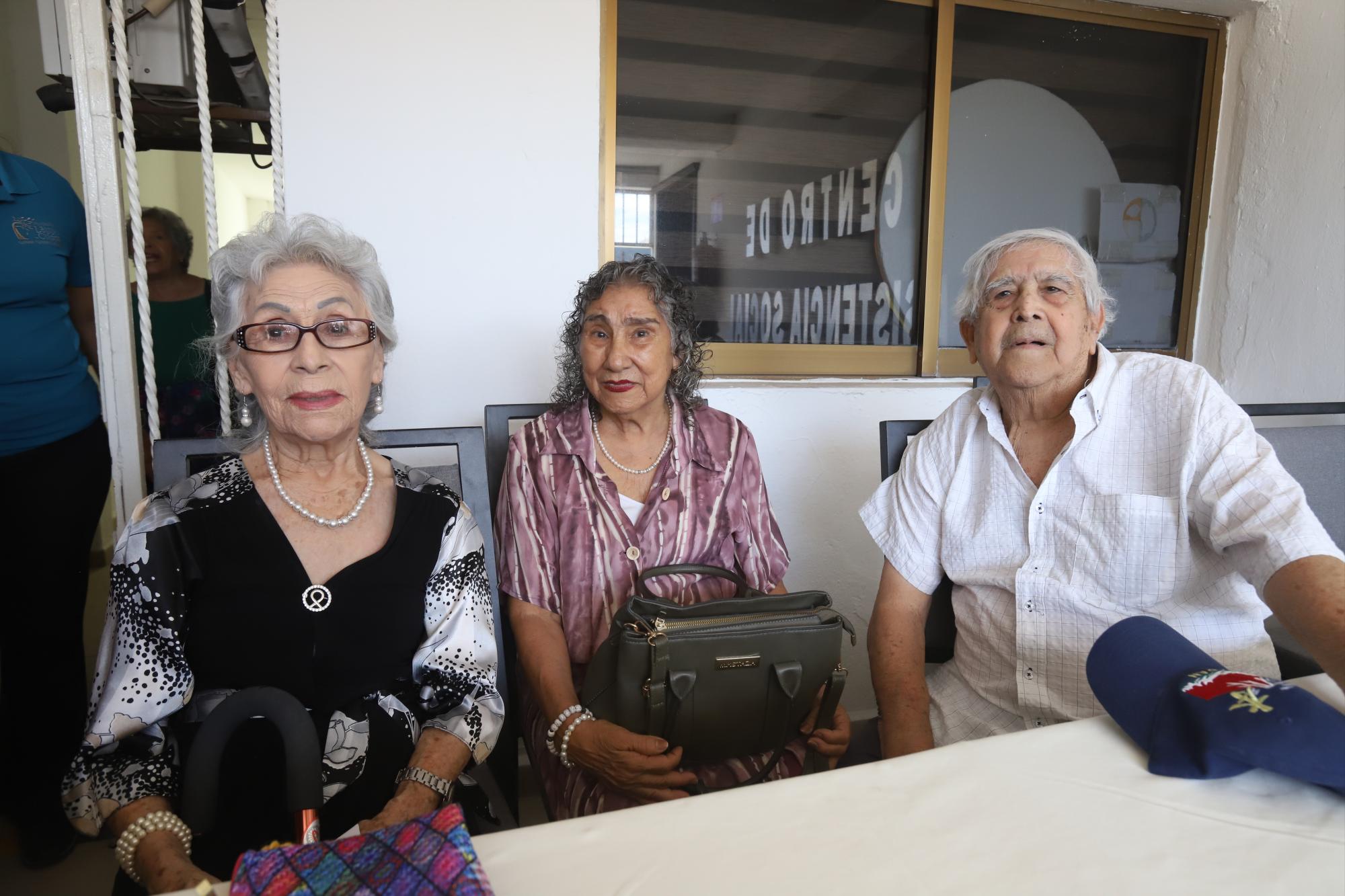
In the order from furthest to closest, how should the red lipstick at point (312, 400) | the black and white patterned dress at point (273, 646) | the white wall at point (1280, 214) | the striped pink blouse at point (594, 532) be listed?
the white wall at point (1280, 214) < the striped pink blouse at point (594, 532) < the red lipstick at point (312, 400) < the black and white patterned dress at point (273, 646)

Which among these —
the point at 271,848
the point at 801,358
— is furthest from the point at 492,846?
the point at 801,358

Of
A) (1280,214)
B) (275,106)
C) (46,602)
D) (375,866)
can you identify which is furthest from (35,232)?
(1280,214)

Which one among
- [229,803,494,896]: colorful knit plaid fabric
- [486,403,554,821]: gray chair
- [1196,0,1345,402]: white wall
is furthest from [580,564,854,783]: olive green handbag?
[1196,0,1345,402]: white wall

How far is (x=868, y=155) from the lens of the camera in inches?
104

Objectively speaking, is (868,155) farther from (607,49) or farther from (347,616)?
(347,616)

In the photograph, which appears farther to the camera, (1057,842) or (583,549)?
(583,549)

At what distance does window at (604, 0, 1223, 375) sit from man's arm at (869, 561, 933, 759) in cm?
113

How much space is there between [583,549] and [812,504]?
108 cm

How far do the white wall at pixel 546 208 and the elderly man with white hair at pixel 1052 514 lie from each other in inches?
Result: 35.4

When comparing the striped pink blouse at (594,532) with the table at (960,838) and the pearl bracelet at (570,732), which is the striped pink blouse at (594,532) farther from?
the table at (960,838)

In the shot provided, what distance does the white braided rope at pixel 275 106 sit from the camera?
75.5 inches

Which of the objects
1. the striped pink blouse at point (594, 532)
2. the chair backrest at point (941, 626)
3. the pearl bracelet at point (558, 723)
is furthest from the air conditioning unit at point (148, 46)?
the chair backrest at point (941, 626)

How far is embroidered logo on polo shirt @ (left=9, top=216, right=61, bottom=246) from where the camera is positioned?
183 cm

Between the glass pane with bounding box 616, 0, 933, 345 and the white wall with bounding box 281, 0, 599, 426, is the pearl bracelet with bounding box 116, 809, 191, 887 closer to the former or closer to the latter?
the white wall with bounding box 281, 0, 599, 426
